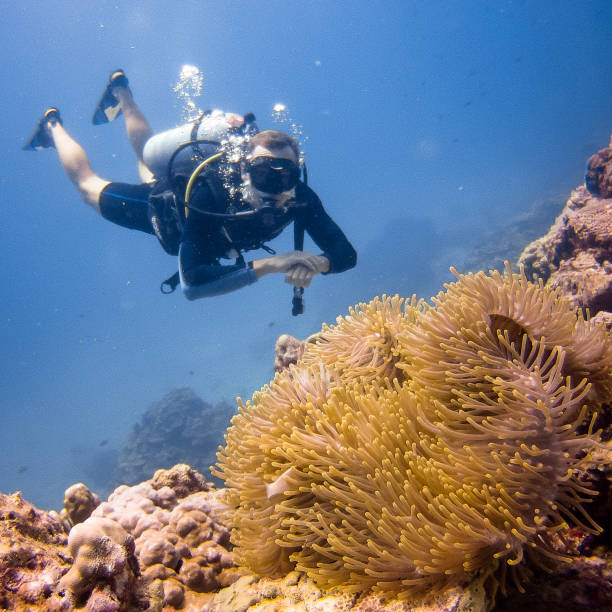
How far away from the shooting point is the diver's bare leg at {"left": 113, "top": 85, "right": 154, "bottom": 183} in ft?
27.4

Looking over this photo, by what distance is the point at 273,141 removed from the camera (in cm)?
473

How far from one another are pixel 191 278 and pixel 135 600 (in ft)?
11.7

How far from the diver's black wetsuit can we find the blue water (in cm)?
2046

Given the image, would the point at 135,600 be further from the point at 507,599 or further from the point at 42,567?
the point at 507,599

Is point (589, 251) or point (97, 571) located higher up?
point (589, 251)

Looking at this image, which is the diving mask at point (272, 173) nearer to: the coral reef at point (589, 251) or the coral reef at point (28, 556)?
the coral reef at point (589, 251)

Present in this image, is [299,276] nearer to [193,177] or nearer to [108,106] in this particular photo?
[193,177]

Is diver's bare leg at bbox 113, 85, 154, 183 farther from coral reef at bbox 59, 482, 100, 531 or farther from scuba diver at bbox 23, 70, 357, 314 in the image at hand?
coral reef at bbox 59, 482, 100, 531

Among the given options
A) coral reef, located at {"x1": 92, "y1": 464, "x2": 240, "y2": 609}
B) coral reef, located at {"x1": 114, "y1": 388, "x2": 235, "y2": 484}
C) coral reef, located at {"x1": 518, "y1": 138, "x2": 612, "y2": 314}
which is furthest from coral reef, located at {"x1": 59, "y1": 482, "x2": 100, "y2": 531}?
coral reef, located at {"x1": 114, "y1": 388, "x2": 235, "y2": 484}

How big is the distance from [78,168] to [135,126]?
1.66m

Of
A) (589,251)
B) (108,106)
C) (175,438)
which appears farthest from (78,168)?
(175,438)

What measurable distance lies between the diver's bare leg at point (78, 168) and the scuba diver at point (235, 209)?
5.24 ft

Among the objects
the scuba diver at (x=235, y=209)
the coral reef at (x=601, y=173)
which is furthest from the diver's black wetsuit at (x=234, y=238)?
the coral reef at (x=601, y=173)

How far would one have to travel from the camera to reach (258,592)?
1.74m
